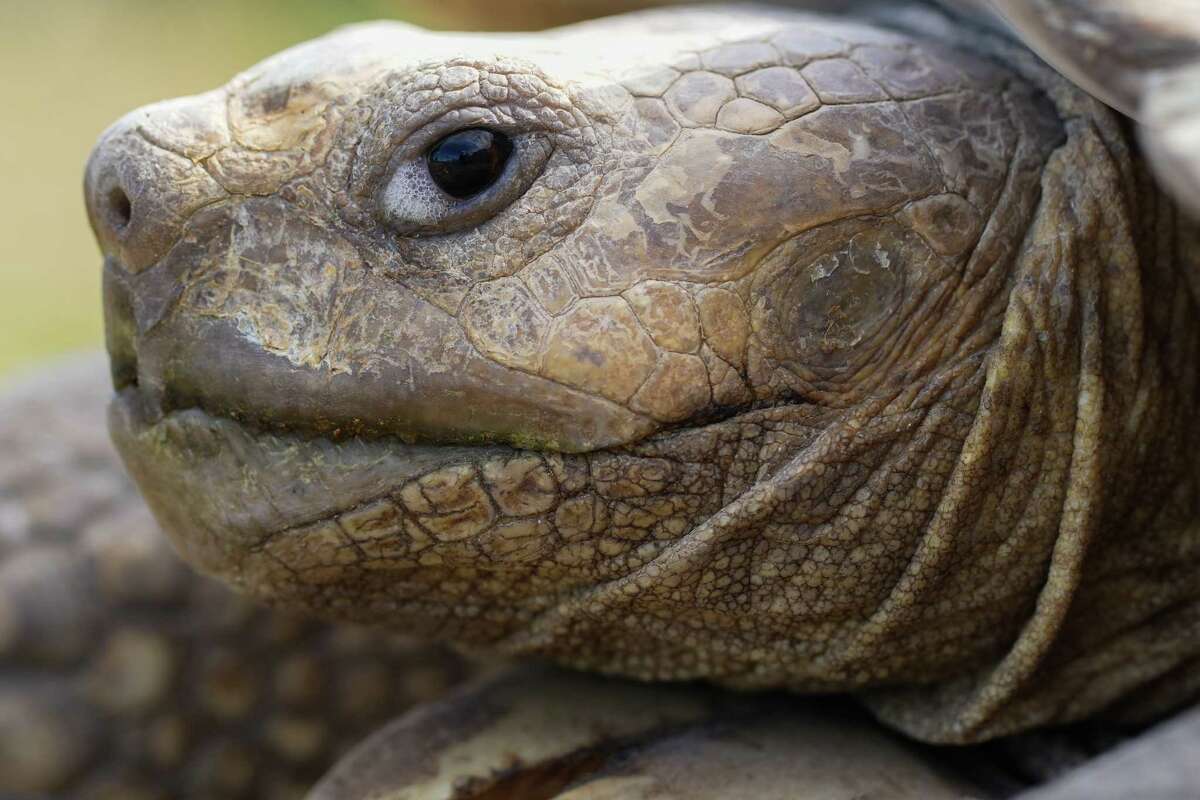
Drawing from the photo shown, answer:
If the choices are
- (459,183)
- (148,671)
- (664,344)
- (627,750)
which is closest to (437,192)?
(459,183)

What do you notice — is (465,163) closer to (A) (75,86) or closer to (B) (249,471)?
(B) (249,471)

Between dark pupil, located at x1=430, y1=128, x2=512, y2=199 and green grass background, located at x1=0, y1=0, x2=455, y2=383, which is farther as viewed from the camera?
green grass background, located at x1=0, y1=0, x2=455, y2=383

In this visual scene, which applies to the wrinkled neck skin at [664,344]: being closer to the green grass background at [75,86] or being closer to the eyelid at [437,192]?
the eyelid at [437,192]

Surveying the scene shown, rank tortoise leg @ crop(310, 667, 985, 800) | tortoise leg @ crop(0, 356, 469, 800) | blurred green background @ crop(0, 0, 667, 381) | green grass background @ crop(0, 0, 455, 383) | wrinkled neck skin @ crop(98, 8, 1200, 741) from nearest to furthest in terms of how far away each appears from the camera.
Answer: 1. wrinkled neck skin @ crop(98, 8, 1200, 741)
2. tortoise leg @ crop(310, 667, 985, 800)
3. tortoise leg @ crop(0, 356, 469, 800)
4. blurred green background @ crop(0, 0, 667, 381)
5. green grass background @ crop(0, 0, 455, 383)

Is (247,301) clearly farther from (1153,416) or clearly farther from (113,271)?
(1153,416)

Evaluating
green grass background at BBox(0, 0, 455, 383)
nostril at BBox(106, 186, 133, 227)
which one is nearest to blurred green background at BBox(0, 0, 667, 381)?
green grass background at BBox(0, 0, 455, 383)

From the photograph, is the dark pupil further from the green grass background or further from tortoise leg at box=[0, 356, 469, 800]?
the green grass background

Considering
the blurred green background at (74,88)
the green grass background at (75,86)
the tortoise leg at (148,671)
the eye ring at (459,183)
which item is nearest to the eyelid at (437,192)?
the eye ring at (459,183)
